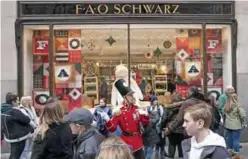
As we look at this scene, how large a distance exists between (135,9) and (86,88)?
8.06ft

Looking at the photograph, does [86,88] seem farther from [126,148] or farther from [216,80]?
[126,148]

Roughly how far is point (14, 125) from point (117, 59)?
205 inches

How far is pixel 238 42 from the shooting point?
50.2 feet

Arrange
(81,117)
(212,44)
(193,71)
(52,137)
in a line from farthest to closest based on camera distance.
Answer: (212,44)
(193,71)
(52,137)
(81,117)

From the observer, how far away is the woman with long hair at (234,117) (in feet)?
42.7

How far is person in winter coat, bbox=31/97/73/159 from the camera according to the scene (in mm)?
6129

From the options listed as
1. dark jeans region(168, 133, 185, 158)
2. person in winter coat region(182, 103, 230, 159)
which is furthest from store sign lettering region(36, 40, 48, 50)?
person in winter coat region(182, 103, 230, 159)

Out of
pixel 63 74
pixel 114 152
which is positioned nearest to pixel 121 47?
pixel 63 74

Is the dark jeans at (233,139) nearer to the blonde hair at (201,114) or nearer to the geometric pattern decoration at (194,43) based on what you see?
the geometric pattern decoration at (194,43)

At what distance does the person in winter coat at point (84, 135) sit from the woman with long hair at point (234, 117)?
297 inches

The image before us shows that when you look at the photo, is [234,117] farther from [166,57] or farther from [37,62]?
[37,62]

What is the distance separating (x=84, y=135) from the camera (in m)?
5.75

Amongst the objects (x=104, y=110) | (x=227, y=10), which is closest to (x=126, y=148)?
(x=104, y=110)

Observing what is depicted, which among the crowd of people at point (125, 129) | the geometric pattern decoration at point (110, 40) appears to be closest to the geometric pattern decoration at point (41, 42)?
the geometric pattern decoration at point (110, 40)
